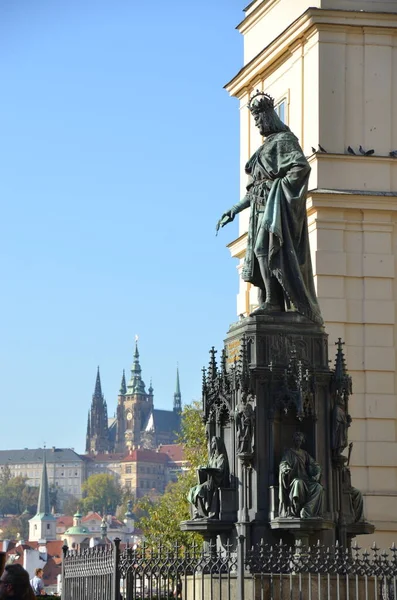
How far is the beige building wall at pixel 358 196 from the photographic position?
90.9 feet

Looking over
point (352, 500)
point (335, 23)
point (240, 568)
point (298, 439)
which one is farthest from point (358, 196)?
point (240, 568)

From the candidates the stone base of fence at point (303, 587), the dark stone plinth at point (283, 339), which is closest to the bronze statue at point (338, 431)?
the dark stone plinth at point (283, 339)

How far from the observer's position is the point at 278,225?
18.5 meters

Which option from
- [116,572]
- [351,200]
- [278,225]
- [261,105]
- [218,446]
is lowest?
[116,572]

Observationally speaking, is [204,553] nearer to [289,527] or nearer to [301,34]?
[289,527]

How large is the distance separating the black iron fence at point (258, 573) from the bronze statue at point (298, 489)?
1.35 ft

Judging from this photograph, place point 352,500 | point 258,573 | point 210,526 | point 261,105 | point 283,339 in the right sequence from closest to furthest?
point 258,573 < point 210,526 < point 283,339 < point 352,500 < point 261,105

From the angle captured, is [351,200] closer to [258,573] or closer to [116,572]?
[116,572]

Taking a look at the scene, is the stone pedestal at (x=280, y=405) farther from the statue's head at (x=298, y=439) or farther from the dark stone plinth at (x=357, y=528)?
the dark stone plinth at (x=357, y=528)

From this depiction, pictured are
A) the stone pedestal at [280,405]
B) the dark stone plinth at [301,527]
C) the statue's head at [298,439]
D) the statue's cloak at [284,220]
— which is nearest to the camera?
the dark stone plinth at [301,527]

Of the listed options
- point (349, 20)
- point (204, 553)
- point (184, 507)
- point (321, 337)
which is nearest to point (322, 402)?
point (321, 337)

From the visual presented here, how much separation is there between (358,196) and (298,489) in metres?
11.9

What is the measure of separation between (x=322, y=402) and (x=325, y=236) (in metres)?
10.5

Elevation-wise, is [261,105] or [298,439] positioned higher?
[261,105]
